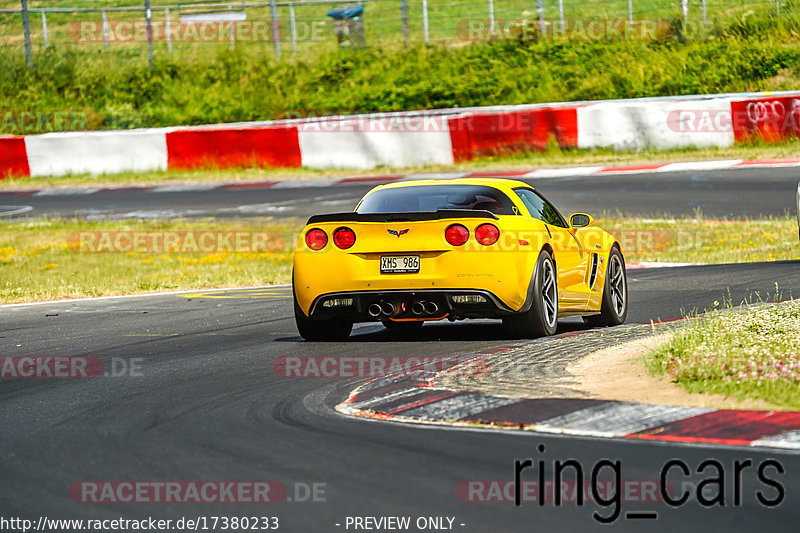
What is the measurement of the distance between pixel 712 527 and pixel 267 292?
36.2 feet

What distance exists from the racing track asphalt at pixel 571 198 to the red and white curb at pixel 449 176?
1.09 ft

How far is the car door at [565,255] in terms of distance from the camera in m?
10.5

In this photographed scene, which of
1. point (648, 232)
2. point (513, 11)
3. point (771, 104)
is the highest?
point (513, 11)

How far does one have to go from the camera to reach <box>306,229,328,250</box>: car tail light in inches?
394

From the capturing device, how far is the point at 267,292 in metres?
15.4

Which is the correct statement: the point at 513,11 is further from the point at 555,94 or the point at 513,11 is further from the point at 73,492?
the point at 73,492

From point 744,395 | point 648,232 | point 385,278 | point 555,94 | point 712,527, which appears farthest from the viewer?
point 555,94

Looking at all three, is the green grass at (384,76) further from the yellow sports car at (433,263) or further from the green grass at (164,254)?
the yellow sports car at (433,263)

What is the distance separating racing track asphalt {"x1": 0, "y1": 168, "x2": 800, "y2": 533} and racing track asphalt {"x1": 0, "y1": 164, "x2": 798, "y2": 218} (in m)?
11.4

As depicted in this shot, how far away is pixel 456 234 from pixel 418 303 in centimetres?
57

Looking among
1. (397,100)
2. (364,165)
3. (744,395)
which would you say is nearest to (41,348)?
(744,395)

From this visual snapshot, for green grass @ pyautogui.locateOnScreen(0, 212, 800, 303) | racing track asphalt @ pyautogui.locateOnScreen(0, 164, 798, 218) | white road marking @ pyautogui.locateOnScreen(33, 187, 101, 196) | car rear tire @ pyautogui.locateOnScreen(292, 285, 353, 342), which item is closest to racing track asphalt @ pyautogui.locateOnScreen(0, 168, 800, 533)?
car rear tire @ pyautogui.locateOnScreen(292, 285, 353, 342)

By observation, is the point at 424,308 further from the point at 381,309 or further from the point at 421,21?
the point at 421,21

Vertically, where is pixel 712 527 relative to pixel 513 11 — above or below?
below
